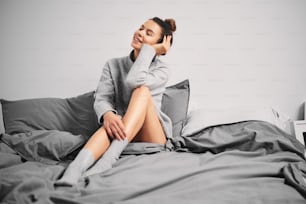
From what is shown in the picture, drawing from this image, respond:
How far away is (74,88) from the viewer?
203 centimetres

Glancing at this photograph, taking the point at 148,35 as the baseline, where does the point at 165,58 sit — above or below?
below

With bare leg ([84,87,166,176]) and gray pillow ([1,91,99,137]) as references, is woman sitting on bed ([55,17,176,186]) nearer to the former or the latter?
bare leg ([84,87,166,176])

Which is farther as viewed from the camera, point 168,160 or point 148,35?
point 148,35

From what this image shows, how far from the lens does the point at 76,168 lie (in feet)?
3.24

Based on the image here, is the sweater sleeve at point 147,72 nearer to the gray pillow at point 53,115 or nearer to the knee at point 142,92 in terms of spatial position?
the knee at point 142,92

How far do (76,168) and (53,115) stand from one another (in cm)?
69

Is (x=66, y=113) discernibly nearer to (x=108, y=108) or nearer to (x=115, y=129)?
(x=108, y=108)

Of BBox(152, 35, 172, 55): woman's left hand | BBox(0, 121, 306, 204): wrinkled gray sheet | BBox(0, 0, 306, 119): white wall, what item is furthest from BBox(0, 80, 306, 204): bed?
BBox(0, 0, 306, 119): white wall

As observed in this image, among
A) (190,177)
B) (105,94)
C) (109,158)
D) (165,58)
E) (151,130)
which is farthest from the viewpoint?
(165,58)

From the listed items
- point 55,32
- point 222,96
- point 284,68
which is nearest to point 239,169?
point 222,96

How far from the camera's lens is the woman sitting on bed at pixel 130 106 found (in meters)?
1.09

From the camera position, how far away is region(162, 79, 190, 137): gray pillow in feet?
5.29

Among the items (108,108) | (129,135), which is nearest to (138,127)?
(129,135)

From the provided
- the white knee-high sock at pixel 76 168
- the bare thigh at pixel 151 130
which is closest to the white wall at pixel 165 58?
the bare thigh at pixel 151 130
